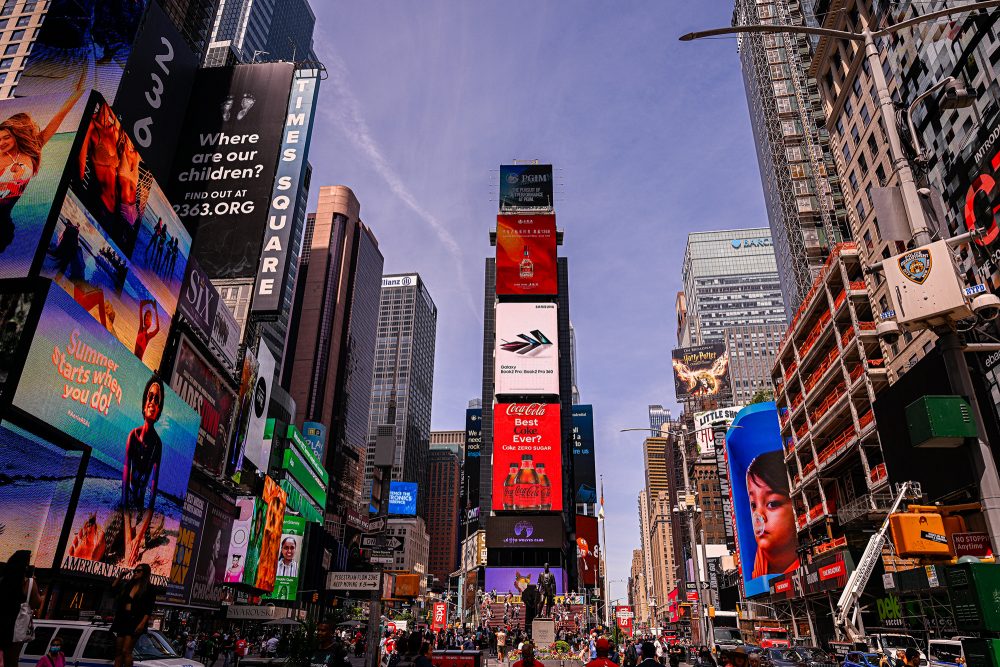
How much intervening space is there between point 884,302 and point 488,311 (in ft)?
435

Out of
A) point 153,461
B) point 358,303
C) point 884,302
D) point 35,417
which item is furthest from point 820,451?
point 358,303

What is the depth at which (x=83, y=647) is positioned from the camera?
10.7 metres

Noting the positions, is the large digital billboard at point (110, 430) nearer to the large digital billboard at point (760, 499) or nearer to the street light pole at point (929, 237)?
the street light pole at point (929, 237)

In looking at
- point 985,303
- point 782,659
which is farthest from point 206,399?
point 985,303

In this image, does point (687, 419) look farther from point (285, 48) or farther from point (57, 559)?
point (285, 48)

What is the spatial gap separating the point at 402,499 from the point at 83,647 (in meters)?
147

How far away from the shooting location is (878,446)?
41000 millimetres

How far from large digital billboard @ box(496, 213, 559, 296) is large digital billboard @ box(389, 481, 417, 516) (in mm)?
73228

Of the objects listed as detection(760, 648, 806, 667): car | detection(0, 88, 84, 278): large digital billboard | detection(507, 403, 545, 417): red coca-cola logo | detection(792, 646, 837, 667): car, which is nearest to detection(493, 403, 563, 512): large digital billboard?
detection(507, 403, 545, 417): red coca-cola logo

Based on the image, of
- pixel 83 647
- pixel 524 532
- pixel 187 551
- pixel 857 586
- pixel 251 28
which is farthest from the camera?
pixel 251 28

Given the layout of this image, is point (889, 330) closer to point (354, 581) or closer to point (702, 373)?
point (354, 581)

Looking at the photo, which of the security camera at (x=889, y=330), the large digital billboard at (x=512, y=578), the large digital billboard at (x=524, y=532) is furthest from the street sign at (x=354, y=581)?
the large digital billboard at (x=512, y=578)

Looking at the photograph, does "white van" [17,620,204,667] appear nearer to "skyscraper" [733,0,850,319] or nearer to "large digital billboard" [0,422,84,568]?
"large digital billboard" [0,422,84,568]

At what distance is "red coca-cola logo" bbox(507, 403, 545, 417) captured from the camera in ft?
305
